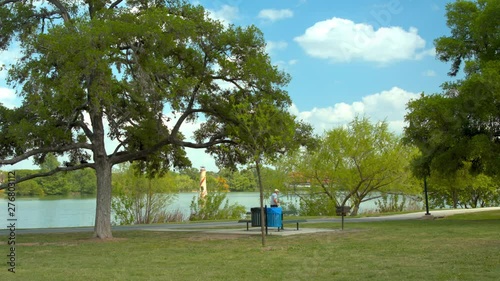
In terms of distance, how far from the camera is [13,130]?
59.6ft

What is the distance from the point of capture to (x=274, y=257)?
43.8 feet

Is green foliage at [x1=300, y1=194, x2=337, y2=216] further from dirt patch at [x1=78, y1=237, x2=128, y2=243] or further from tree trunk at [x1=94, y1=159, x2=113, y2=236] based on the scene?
dirt patch at [x1=78, y1=237, x2=128, y2=243]

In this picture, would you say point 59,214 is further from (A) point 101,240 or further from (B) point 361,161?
(A) point 101,240

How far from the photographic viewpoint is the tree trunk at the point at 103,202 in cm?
2050

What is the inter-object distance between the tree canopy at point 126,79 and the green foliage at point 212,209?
16.6 m

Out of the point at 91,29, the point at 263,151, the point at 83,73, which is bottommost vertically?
the point at 263,151

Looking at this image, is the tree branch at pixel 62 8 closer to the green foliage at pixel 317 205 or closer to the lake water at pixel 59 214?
the lake water at pixel 59 214

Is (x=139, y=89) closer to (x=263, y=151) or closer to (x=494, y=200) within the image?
(x=263, y=151)

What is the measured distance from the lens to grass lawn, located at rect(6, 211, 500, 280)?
1062cm

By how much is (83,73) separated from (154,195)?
23.5 metres

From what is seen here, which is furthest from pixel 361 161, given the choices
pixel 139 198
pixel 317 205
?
pixel 139 198

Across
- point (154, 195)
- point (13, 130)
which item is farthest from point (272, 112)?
point (154, 195)

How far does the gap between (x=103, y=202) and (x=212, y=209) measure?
19533 mm

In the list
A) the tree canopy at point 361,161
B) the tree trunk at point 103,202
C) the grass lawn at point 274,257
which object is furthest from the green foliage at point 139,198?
the grass lawn at point 274,257
